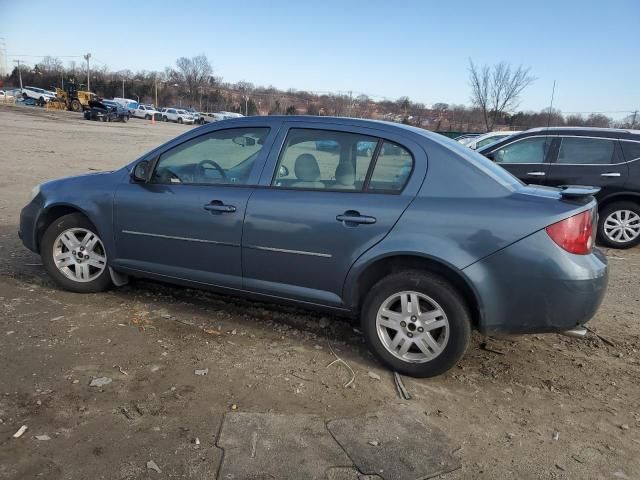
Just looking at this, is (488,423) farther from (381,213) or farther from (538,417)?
(381,213)

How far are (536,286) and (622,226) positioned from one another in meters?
5.49

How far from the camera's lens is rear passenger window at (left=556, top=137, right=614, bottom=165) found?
25.3 feet

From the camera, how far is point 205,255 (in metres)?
3.97

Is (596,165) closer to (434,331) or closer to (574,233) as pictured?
(574,233)

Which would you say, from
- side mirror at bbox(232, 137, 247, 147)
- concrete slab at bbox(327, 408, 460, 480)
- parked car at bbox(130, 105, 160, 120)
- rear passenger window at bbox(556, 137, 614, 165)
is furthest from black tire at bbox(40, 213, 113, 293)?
parked car at bbox(130, 105, 160, 120)

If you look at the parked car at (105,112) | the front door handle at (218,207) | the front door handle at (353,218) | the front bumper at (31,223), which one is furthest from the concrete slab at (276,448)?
the parked car at (105,112)

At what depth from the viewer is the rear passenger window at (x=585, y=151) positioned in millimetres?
7711

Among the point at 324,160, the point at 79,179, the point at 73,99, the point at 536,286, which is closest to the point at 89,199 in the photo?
the point at 79,179

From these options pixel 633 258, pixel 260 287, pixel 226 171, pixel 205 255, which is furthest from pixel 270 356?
pixel 633 258

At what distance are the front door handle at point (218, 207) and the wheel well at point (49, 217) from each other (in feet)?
4.75

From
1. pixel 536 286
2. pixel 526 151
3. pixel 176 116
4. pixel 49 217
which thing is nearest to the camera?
pixel 536 286

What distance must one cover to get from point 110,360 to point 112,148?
18.2 metres

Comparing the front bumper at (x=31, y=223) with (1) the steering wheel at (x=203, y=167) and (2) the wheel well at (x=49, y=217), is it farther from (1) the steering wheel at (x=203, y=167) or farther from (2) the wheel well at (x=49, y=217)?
(1) the steering wheel at (x=203, y=167)

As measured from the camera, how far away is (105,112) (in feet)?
154
